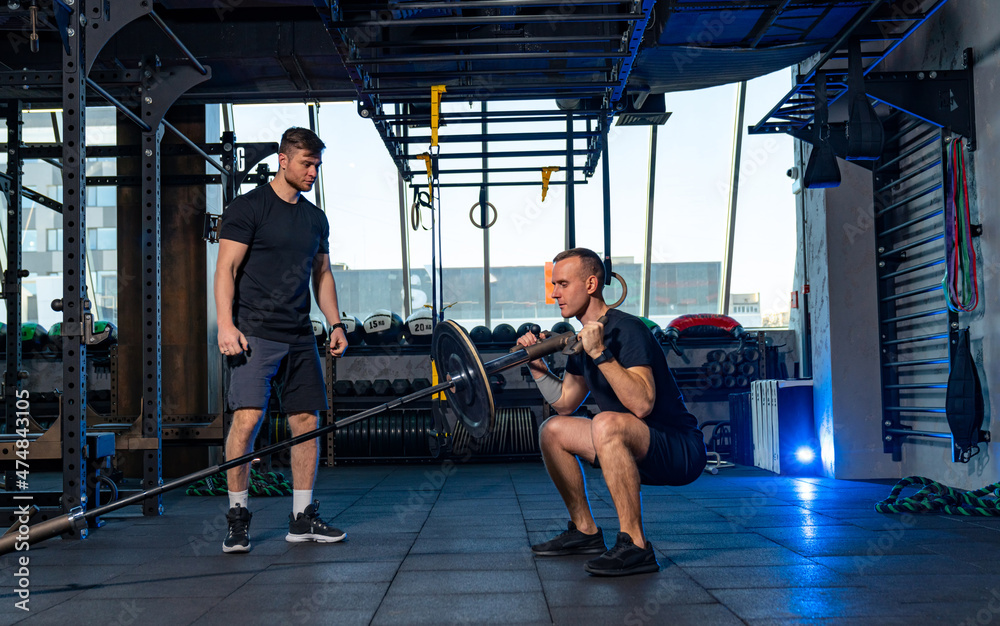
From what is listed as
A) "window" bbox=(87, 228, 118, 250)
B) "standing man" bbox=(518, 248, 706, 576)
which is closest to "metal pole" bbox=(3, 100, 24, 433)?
"window" bbox=(87, 228, 118, 250)

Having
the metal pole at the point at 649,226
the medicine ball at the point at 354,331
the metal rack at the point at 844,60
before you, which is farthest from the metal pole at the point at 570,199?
the metal pole at the point at 649,226

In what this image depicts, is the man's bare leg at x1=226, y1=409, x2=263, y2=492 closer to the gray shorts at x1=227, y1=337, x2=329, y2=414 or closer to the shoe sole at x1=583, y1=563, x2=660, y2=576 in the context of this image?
the gray shorts at x1=227, y1=337, x2=329, y2=414

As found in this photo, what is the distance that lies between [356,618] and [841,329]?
14.0 feet

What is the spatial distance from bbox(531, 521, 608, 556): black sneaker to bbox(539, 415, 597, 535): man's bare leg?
0.19 feet

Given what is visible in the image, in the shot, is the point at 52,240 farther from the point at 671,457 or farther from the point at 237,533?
the point at 671,457

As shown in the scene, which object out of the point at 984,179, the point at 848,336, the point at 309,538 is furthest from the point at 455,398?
the point at 848,336

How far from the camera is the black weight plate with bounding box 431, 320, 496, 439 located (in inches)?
86.5

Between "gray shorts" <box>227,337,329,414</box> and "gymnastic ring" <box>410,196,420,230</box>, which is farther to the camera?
"gymnastic ring" <box>410,196,420,230</box>

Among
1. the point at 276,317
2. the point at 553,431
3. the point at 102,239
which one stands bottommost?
the point at 553,431

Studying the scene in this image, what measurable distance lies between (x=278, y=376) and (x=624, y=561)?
56.5 inches

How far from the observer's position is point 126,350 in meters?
5.91

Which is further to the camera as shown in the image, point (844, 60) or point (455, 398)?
point (844, 60)

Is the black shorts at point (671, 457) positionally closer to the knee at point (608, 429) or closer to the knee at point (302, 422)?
the knee at point (608, 429)

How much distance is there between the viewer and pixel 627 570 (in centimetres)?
222
